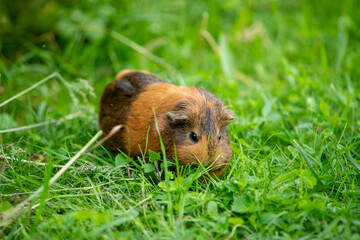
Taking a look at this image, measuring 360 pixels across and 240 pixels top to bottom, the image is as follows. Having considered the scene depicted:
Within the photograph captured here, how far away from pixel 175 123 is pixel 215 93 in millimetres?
1668

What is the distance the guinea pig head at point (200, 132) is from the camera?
3.21 meters

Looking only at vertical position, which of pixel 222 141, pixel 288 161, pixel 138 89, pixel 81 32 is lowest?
pixel 288 161

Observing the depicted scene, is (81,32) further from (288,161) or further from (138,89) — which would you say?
(288,161)

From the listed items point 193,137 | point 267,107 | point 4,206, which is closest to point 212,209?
point 193,137

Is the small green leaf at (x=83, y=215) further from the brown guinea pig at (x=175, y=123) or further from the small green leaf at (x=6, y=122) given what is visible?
the small green leaf at (x=6, y=122)

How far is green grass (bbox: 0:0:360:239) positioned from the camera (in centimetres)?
273

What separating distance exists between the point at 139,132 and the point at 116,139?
0.42 meters

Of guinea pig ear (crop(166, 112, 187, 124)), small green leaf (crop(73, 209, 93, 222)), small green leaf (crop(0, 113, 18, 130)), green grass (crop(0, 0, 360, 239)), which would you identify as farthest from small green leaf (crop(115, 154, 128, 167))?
small green leaf (crop(0, 113, 18, 130))

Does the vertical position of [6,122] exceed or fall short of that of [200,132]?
it exceeds it

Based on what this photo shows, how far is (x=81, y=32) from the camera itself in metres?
6.10

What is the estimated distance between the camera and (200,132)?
3.29 m

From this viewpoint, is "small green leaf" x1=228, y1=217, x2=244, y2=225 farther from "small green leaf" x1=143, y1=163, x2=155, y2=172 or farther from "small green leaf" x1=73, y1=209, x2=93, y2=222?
"small green leaf" x1=73, y1=209, x2=93, y2=222

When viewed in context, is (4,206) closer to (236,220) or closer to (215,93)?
(236,220)

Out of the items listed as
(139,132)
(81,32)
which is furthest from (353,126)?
(81,32)
